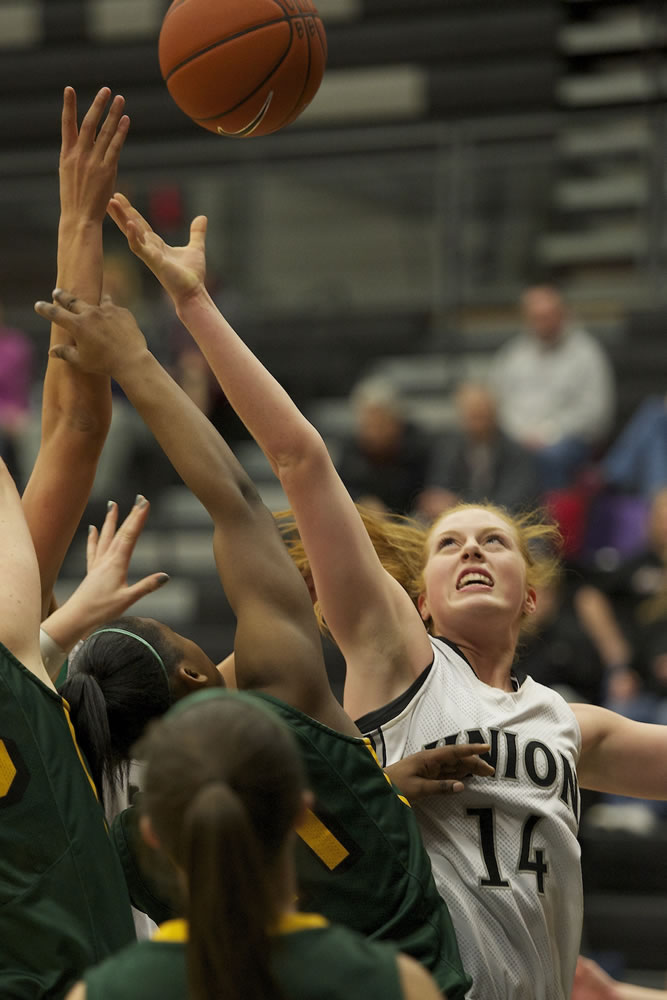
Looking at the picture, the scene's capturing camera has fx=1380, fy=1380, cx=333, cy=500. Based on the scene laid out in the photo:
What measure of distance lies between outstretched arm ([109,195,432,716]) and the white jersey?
0.37ft

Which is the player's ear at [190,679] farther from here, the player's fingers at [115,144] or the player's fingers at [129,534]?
the player's fingers at [115,144]

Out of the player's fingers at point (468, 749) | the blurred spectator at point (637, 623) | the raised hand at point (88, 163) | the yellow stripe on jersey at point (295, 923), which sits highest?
the raised hand at point (88, 163)

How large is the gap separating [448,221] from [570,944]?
7.17 metres

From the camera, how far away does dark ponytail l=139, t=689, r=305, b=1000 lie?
1.67 metres

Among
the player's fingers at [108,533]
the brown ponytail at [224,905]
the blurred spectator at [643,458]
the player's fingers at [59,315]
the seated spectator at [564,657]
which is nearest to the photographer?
the brown ponytail at [224,905]

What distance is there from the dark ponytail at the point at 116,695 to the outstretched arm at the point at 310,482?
38 centimetres

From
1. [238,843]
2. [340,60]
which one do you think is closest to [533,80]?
[340,60]

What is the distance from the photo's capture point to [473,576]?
3.15m

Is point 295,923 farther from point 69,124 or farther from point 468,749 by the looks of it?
point 69,124

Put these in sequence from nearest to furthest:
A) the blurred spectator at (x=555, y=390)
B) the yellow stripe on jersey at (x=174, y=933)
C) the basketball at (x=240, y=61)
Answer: the yellow stripe on jersey at (x=174, y=933) < the basketball at (x=240, y=61) < the blurred spectator at (x=555, y=390)

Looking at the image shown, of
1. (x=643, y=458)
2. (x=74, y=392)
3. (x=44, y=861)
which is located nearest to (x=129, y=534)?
(x=74, y=392)

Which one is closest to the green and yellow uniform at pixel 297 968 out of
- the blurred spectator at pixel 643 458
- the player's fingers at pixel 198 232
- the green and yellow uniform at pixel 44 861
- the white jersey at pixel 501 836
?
the green and yellow uniform at pixel 44 861

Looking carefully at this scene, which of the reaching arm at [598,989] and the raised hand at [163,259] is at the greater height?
the raised hand at [163,259]

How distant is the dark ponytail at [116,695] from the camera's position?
254 cm
